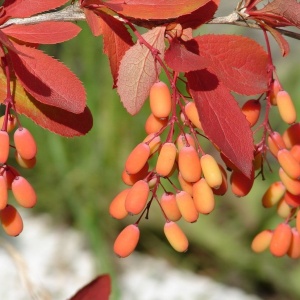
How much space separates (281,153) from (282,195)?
120mm

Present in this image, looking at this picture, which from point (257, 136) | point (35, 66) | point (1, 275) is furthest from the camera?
point (1, 275)

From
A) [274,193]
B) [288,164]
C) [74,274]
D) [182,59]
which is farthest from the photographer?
[74,274]

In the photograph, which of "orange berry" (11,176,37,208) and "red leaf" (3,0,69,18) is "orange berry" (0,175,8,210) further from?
"red leaf" (3,0,69,18)

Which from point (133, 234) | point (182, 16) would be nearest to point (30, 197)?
point (133, 234)

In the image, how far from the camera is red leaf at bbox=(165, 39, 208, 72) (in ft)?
2.07

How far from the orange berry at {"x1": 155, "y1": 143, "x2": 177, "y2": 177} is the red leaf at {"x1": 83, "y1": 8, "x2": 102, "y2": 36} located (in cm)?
13

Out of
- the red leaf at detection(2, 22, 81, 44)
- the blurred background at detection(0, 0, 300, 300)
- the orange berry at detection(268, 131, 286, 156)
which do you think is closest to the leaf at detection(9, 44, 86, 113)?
the red leaf at detection(2, 22, 81, 44)

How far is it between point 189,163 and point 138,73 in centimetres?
10

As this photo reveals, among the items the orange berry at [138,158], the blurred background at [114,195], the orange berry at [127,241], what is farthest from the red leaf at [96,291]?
the blurred background at [114,195]

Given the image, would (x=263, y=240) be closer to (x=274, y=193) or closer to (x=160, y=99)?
(x=274, y=193)

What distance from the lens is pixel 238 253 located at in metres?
2.62

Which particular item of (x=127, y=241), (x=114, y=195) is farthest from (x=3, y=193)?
(x=114, y=195)

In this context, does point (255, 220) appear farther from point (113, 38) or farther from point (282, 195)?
point (113, 38)

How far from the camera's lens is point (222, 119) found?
0.66 m
